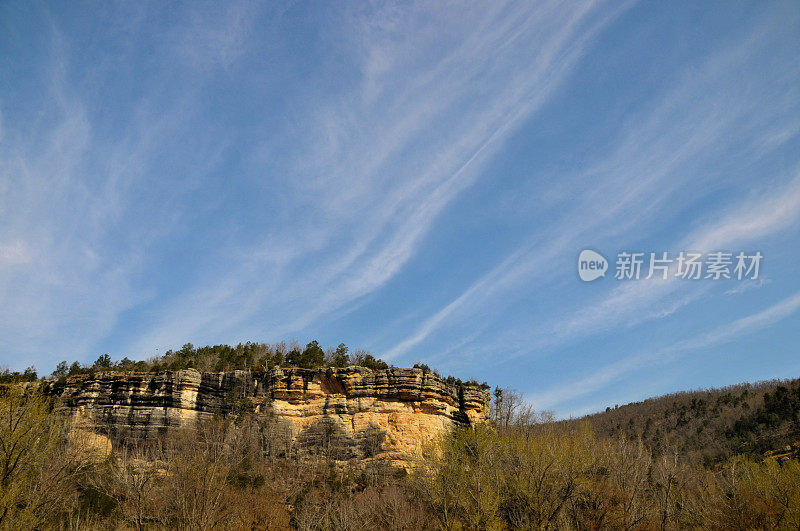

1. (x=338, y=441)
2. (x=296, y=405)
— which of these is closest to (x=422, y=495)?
(x=338, y=441)

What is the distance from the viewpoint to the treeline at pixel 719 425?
209ft

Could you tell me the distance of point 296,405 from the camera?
2413 inches

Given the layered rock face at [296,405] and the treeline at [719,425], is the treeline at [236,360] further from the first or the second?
the treeline at [719,425]

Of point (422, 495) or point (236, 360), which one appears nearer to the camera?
point (422, 495)

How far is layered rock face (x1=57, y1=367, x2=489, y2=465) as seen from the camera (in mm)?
56125

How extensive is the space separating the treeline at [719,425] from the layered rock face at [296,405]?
25.9 m

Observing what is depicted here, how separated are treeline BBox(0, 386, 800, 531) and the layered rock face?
1103 centimetres

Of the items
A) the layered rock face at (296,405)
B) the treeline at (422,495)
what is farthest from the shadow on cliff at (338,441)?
the treeline at (422,495)

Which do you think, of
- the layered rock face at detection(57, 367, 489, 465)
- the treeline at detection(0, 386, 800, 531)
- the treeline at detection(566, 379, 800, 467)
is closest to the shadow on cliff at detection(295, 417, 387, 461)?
the layered rock face at detection(57, 367, 489, 465)

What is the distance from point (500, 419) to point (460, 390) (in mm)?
8916

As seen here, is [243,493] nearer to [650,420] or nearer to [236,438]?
[236,438]

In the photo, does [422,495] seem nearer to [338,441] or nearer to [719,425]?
[338,441]

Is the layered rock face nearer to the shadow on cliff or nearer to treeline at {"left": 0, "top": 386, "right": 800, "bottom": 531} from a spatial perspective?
the shadow on cliff

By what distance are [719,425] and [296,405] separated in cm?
6310
